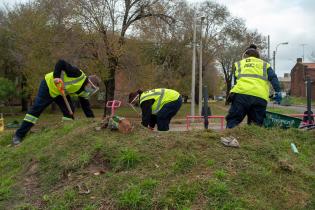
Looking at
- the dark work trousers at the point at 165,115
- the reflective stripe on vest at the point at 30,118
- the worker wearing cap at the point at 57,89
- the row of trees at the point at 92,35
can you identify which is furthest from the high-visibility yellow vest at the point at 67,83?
the row of trees at the point at 92,35

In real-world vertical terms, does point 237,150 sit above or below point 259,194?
above

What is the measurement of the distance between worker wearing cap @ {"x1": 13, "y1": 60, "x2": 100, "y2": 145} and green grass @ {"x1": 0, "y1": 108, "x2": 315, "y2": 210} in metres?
1.81

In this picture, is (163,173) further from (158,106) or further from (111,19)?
(111,19)

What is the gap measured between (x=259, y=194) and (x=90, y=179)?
1.65 m

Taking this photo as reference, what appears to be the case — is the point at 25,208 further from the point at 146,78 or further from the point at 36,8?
the point at 36,8

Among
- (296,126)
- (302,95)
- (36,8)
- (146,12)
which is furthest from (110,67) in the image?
(302,95)

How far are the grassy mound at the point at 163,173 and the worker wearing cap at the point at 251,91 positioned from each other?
75 cm

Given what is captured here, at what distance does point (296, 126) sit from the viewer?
5859 mm

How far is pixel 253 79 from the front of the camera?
5.73 m

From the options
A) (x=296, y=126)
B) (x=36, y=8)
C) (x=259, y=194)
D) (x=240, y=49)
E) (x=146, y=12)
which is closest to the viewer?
(x=259, y=194)

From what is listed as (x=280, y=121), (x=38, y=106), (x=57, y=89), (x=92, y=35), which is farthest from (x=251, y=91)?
(x=92, y=35)

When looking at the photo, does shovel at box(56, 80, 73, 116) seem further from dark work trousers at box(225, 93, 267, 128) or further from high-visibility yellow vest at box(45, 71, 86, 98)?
dark work trousers at box(225, 93, 267, 128)

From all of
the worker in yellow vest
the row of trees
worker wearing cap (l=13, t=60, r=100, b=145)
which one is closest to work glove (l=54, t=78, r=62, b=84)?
worker wearing cap (l=13, t=60, r=100, b=145)

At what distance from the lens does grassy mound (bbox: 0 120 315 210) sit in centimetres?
351
